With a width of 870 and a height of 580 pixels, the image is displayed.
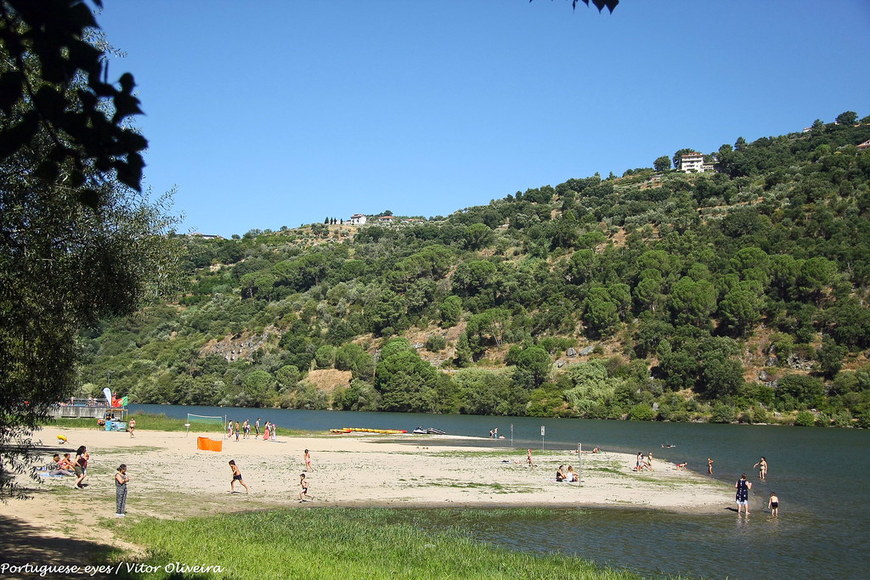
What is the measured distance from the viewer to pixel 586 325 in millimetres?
131500

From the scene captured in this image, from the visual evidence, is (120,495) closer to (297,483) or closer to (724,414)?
(297,483)

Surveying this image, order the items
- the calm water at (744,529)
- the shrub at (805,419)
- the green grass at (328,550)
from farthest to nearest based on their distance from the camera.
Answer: the shrub at (805,419) < the calm water at (744,529) < the green grass at (328,550)

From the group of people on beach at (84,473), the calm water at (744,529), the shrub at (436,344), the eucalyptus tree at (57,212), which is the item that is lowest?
the calm water at (744,529)

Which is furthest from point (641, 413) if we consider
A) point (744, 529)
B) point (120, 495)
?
point (120, 495)

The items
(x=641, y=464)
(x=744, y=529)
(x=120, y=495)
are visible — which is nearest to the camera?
(x=120, y=495)

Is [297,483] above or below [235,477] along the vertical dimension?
below

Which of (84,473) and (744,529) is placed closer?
(84,473)

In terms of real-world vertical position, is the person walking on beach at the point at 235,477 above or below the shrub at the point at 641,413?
below

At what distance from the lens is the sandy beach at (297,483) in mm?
20172

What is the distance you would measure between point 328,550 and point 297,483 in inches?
618

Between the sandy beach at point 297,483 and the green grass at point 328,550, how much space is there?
5.49 ft

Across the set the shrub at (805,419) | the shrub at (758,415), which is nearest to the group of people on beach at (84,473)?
the shrub at (805,419)

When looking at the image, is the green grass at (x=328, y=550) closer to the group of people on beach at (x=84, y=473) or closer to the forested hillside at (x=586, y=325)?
the group of people on beach at (x=84, y=473)

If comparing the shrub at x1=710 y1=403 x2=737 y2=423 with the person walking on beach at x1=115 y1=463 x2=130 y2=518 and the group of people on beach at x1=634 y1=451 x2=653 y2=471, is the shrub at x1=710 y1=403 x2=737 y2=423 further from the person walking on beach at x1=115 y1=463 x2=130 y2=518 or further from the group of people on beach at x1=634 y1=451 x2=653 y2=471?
the person walking on beach at x1=115 y1=463 x2=130 y2=518
